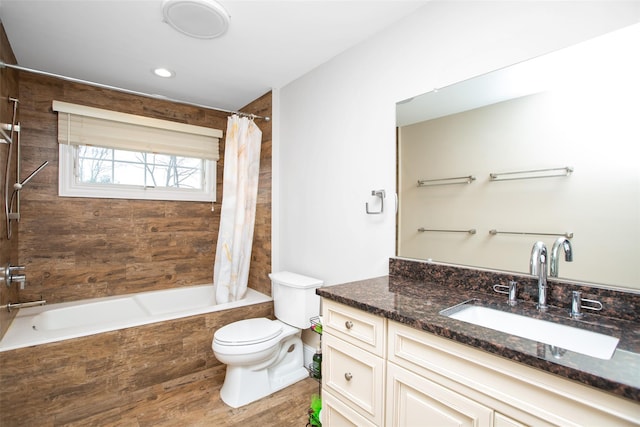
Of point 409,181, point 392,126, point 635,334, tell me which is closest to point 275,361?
point 409,181

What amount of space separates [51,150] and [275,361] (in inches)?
99.8

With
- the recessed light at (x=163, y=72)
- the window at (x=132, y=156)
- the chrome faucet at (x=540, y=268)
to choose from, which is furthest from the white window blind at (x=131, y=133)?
the chrome faucet at (x=540, y=268)

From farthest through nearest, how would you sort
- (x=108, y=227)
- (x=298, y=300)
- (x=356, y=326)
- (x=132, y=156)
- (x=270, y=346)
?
1. (x=132, y=156)
2. (x=108, y=227)
3. (x=298, y=300)
4. (x=270, y=346)
5. (x=356, y=326)

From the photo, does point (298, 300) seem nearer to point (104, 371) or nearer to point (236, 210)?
point (236, 210)

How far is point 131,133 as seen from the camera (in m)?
2.81

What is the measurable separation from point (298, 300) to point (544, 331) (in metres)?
1.56

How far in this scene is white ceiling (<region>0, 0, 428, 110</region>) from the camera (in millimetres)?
1711

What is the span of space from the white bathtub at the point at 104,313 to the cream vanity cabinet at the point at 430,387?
1.42 meters

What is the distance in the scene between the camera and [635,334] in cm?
90

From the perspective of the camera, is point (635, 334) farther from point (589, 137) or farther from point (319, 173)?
point (319, 173)

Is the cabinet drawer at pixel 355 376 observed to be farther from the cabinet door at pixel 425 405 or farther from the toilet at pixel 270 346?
the toilet at pixel 270 346

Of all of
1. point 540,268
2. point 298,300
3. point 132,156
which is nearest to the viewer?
point 540,268

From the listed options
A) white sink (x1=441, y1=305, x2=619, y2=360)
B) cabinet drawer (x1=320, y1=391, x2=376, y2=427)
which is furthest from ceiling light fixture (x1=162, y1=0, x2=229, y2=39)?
cabinet drawer (x1=320, y1=391, x2=376, y2=427)

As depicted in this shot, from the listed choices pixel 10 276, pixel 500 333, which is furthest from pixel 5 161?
pixel 500 333
